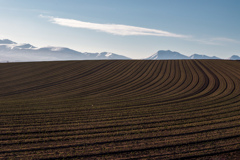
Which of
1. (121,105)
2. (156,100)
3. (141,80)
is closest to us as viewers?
(121,105)

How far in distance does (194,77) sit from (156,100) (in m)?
16.8

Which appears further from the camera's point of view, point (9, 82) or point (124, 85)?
point (9, 82)

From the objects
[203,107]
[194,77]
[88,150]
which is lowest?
[88,150]

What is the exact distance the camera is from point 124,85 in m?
33.4

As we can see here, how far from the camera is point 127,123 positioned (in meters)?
16.0

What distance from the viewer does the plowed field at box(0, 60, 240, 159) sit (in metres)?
11.7

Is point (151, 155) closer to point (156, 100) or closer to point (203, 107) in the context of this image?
point (203, 107)

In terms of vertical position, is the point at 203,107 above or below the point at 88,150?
above

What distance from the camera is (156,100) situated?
23.5 meters

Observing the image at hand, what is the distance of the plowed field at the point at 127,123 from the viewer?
38.4 ft

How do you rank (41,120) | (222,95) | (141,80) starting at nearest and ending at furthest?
(41,120)
(222,95)
(141,80)

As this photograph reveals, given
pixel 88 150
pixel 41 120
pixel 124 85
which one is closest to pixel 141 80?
pixel 124 85

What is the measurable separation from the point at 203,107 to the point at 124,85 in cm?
1507

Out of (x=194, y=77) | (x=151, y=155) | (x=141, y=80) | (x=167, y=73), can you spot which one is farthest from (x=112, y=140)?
(x=167, y=73)
